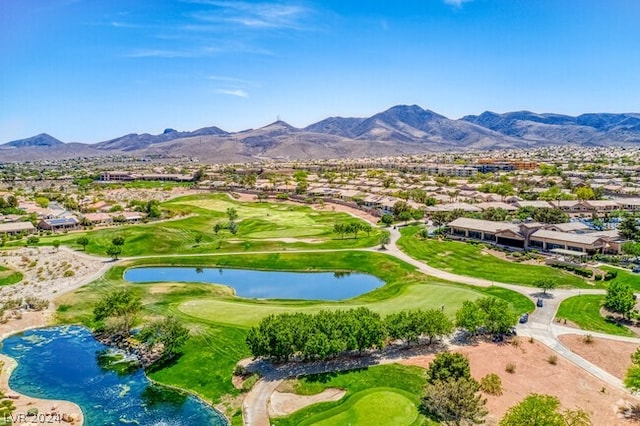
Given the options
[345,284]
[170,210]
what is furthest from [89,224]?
[345,284]

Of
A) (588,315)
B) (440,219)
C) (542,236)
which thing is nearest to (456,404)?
(588,315)

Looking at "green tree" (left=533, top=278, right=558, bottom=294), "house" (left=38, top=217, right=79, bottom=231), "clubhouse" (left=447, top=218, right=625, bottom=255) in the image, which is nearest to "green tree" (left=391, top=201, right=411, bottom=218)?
"clubhouse" (left=447, top=218, right=625, bottom=255)

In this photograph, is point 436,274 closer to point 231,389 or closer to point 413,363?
point 413,363

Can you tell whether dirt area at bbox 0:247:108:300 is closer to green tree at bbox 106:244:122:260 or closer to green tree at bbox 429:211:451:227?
green tree at bbox 106:244:122:260

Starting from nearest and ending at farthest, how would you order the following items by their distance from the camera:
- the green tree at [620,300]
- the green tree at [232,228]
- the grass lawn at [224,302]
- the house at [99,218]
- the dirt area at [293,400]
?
the dirt area at [293,400] → the grass lawn at [224,302] → the green tree at [620,300] → the green tree at [232,228] → the house at [99,218]

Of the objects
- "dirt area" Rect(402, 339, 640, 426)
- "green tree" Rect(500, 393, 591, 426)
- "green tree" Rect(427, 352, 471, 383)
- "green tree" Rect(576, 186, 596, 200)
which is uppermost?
"green tree" Rect(576, 186, 596, 200)

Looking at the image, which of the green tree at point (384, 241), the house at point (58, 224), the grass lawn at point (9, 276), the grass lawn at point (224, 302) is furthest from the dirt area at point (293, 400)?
the house at point (58, 224)

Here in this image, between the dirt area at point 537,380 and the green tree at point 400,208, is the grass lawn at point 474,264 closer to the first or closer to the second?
the green tree at point 400,208
